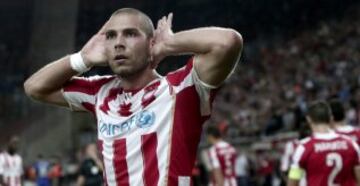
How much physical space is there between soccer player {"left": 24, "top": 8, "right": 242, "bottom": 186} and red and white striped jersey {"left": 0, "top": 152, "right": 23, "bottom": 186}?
11.2 meters

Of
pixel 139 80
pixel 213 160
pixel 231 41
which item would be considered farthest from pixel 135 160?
pixel 213 160

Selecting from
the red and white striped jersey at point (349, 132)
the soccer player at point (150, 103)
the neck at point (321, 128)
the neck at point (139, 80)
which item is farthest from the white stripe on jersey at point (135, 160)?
the red and white striped jersey at point (349, 132)

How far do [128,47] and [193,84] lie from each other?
A: 0.33 m

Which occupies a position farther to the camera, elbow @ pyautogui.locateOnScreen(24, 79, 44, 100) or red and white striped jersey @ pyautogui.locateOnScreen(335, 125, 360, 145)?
red and white striped jersey @ pyautogui.locateOnScreen(335, 125, 360, 145)

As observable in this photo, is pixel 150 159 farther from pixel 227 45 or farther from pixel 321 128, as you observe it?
pixel 321 128

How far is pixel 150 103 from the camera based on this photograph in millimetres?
4125

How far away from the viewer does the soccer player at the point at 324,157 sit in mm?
7055

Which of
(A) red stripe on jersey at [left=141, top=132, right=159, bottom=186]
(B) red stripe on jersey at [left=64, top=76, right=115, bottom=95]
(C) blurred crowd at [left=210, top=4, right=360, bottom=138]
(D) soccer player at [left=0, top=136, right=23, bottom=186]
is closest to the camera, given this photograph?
(A) red stripe on jersey at [left=141, top=132, right=159, bottom=186]

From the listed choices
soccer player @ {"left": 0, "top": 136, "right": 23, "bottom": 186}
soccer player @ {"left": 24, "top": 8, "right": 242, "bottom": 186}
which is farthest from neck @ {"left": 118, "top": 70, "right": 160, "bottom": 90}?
soccer player @ {"left": 0, "top": 136, "right": 23, "bottom": 186}

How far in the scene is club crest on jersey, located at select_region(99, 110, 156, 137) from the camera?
411 cm

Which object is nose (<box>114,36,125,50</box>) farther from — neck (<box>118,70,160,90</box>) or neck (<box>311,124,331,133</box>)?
neck (<box>311,124,331,133</box>)

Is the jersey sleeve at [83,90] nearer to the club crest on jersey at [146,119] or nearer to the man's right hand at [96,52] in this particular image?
the man's right hand at [96,52]

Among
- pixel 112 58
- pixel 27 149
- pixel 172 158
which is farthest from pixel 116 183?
pixel 27 149

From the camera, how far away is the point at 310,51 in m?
29.0
